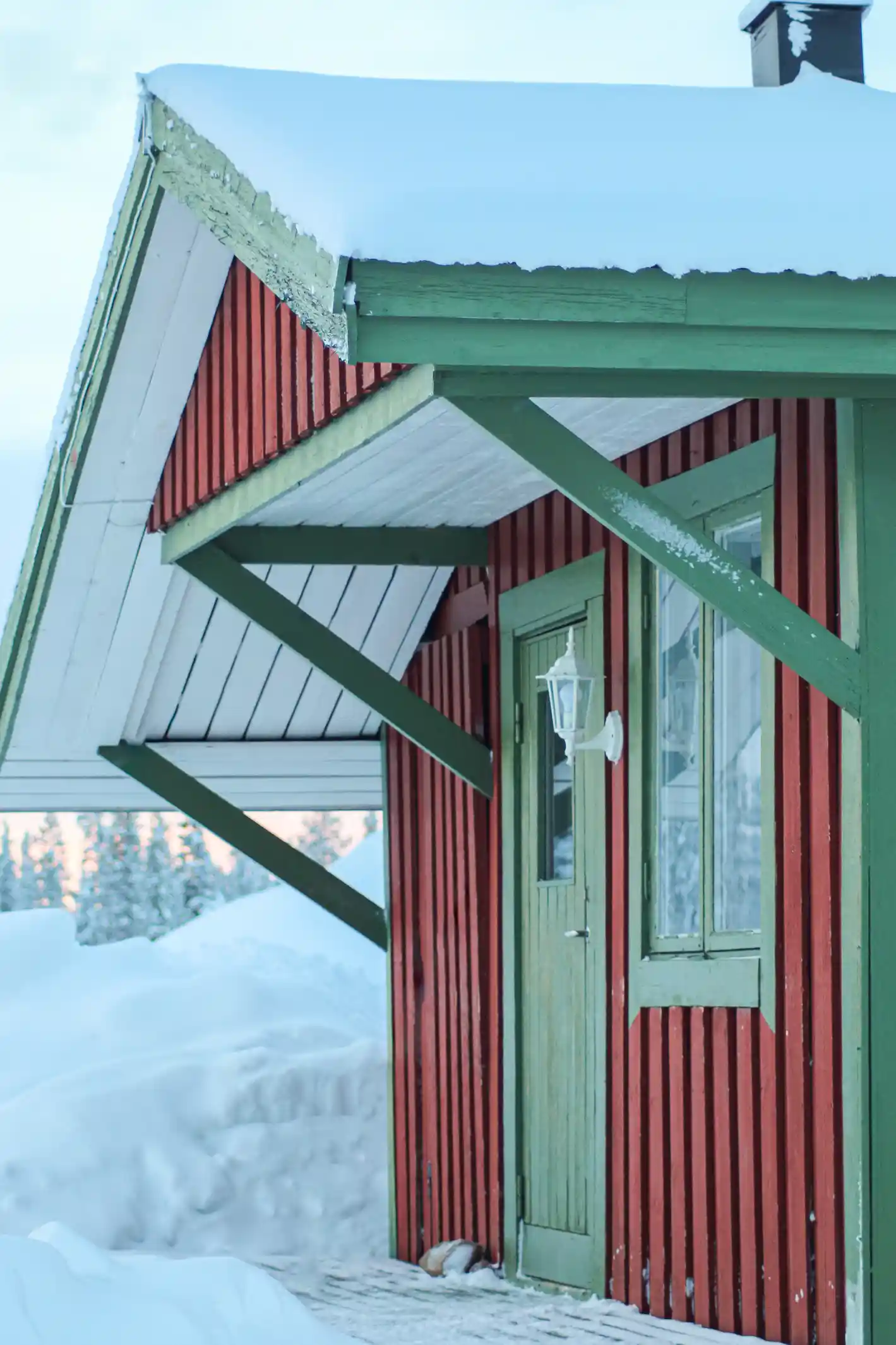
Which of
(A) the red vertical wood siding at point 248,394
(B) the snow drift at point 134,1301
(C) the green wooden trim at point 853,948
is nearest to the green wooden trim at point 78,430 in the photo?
(A) the red vertical wood siding at point 248,394

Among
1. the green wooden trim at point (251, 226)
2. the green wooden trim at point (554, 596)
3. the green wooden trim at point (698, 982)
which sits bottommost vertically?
the green wooden trim at point (698, 982)

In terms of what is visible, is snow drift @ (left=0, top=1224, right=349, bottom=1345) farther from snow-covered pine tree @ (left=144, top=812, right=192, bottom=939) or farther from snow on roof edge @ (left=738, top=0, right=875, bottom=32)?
snow-covered pine tree @ (left=144, top=812, right=192, bottom=939)

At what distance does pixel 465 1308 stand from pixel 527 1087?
1053mm

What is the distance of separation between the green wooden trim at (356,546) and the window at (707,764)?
1.65 meters

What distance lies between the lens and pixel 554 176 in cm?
491

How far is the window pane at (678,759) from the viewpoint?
666 centimetres

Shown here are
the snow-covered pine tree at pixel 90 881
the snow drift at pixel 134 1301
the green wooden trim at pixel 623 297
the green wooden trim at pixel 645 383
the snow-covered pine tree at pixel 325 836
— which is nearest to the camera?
the snow drift at pixel 134 1301

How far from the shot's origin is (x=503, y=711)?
8.41 meters

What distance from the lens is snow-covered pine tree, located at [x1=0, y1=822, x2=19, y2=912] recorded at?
5338 cm

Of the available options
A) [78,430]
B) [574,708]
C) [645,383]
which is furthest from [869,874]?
[78,430]

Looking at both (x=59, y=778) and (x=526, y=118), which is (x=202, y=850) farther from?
(x=526, y=118)

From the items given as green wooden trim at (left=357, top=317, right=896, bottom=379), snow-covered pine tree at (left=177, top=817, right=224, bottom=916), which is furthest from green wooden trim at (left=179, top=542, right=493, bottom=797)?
snow-covered pine tree at (left=177, top=817, right=224, bottom=916)

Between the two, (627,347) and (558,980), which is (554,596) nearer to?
(558,980)

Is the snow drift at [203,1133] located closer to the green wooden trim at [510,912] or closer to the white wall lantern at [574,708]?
the green wooden trim at [510,912]
